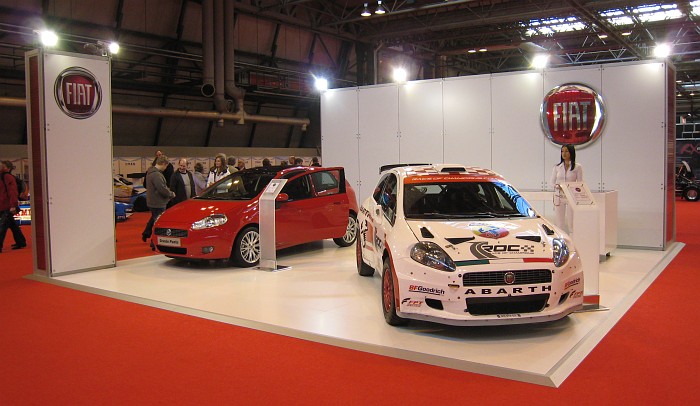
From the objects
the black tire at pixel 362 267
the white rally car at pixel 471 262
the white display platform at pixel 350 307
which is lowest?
the white display platform at pixel 350 307

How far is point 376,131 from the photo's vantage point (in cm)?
1211

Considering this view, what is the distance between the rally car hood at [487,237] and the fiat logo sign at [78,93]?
197 inches

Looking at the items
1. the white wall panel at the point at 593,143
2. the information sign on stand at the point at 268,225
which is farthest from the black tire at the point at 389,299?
the white wall panel at the point at 593,143

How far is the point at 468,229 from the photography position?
5395mm

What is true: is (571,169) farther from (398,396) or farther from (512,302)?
(398,396)

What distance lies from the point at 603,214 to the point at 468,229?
3.55 m

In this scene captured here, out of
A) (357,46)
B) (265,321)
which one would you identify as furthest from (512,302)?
(357,46)

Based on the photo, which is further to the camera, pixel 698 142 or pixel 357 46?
pixel 698 142

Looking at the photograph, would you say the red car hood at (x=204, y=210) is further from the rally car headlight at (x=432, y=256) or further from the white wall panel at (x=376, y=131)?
the white wall panel at (x=376, y=131)

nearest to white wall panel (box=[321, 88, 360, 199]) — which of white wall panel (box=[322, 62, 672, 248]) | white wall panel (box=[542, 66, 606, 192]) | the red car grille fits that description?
white wall panel (box=[322, 62, 672, 248])

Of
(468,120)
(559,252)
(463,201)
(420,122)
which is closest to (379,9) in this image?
(420,122)

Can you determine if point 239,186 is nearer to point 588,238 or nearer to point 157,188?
point 157,188

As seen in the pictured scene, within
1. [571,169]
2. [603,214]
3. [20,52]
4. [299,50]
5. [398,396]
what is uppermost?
[299,50]

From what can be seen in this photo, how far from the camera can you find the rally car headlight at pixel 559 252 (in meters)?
5.05
